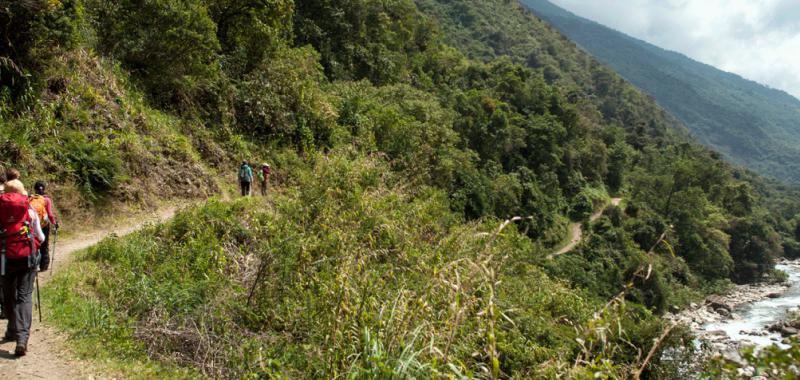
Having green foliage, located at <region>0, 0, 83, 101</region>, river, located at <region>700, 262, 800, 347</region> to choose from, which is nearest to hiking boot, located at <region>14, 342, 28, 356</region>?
green foliage, located at <region>0, 0, 83, 101</region>

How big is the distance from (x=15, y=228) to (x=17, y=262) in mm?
350

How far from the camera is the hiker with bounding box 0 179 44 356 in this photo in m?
5.37

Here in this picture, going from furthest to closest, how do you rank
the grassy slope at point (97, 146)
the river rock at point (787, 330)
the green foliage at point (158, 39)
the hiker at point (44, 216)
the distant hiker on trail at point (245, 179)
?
the river rock at point (787, 330)
the distant hiker on trail at point (245, 179)
the green foliage at point (158, 39)
the grassy slope at point (97, 146)
the hiker at point (44, 216)

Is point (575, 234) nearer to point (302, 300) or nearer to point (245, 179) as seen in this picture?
point (245, 179)

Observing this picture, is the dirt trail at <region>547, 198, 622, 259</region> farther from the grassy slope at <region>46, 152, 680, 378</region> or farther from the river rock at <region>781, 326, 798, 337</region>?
the grassy slope at <region>46, 152, 680, 378</region>

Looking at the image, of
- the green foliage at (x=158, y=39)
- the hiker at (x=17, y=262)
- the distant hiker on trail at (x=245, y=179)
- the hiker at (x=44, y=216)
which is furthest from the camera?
the distant hiker on trail at (x=245, y=179)

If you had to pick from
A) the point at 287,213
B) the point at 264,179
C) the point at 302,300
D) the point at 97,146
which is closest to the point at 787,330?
the point at 264,179

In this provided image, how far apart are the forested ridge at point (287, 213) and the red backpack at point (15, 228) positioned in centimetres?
120

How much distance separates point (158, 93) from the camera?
16109 mm

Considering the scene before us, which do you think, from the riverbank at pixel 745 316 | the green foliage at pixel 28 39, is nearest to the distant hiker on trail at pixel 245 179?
the green foliage at pixel 28 39

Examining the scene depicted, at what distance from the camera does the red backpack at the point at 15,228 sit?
5383 mm

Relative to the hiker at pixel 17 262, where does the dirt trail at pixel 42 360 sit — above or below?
below

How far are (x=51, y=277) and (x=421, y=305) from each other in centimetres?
629

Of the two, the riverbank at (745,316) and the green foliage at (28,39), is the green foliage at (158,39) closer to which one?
the green foliage at (28,39)
